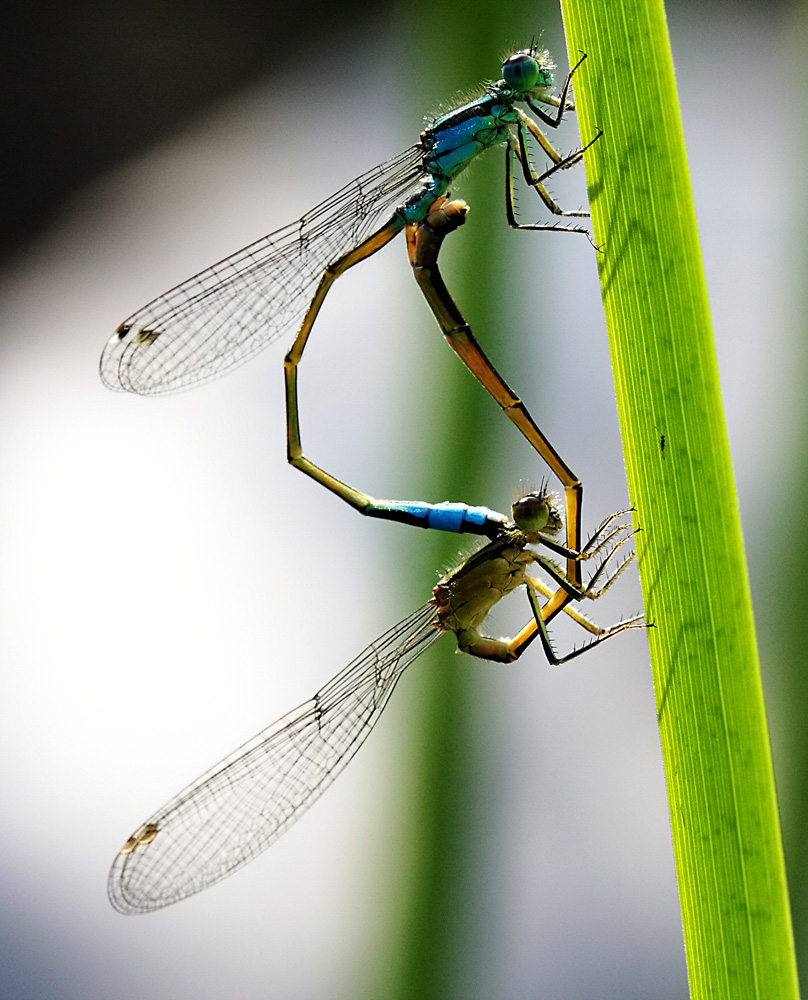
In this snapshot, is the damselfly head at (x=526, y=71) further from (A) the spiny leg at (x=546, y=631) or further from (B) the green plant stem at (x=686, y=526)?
(A) the spiny leg at (x=546, y=631)

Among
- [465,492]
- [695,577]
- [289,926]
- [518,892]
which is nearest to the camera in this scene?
[695,577]

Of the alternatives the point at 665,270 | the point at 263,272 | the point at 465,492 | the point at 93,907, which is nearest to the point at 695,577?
the point at 665,270

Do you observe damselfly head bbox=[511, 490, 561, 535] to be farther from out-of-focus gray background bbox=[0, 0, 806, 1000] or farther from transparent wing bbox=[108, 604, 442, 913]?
out-of-focus gray background bbox=[0, 0, 806, 1000]

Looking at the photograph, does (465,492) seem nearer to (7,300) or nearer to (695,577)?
(695,577)

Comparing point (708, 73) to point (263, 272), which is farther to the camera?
point (708, 73)

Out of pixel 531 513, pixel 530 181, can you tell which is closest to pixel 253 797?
pixel 531 513

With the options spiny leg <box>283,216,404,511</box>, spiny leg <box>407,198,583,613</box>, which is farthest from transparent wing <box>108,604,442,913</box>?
spiny leg <box>407,198,583,613</box>

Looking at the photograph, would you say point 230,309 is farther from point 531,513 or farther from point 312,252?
point 531,513
